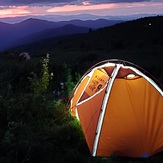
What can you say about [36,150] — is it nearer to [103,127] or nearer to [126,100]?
[103,127]

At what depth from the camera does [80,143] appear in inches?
308

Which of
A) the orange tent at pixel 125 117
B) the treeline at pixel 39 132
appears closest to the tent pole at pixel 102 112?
the orange tent at pixel 125 117

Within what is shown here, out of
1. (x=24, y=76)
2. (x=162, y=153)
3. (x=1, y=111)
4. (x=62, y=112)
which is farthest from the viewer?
(x=24, y=76)

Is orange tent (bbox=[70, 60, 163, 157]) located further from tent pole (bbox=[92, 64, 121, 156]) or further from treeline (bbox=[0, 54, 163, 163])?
treeline (bbox=[0, 54, 163, 163])

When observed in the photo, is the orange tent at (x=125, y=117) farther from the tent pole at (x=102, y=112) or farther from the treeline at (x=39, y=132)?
the treeline at (x=39, y=132)

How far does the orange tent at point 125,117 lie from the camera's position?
7.61 meters

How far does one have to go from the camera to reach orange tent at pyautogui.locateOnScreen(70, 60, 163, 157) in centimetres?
761

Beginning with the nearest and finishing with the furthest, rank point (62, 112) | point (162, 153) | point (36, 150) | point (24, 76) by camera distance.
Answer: point (36, 150) → point (162, 153) → point (62, 112) → point (24, 76)

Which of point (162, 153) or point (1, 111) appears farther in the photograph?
point (1, 111)

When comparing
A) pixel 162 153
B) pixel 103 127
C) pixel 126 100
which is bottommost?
pixel 162 153

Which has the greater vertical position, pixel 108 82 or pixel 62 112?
pixel 108 82

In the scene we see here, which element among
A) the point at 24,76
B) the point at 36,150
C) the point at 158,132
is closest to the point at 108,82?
the point at 158,132

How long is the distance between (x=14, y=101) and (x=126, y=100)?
2.64 metres

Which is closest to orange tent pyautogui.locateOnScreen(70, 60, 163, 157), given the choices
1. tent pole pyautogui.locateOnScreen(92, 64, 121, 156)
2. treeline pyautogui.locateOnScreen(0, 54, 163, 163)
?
tent pole pyautogui.locateOnScreen(92, 64, 121, 156)
